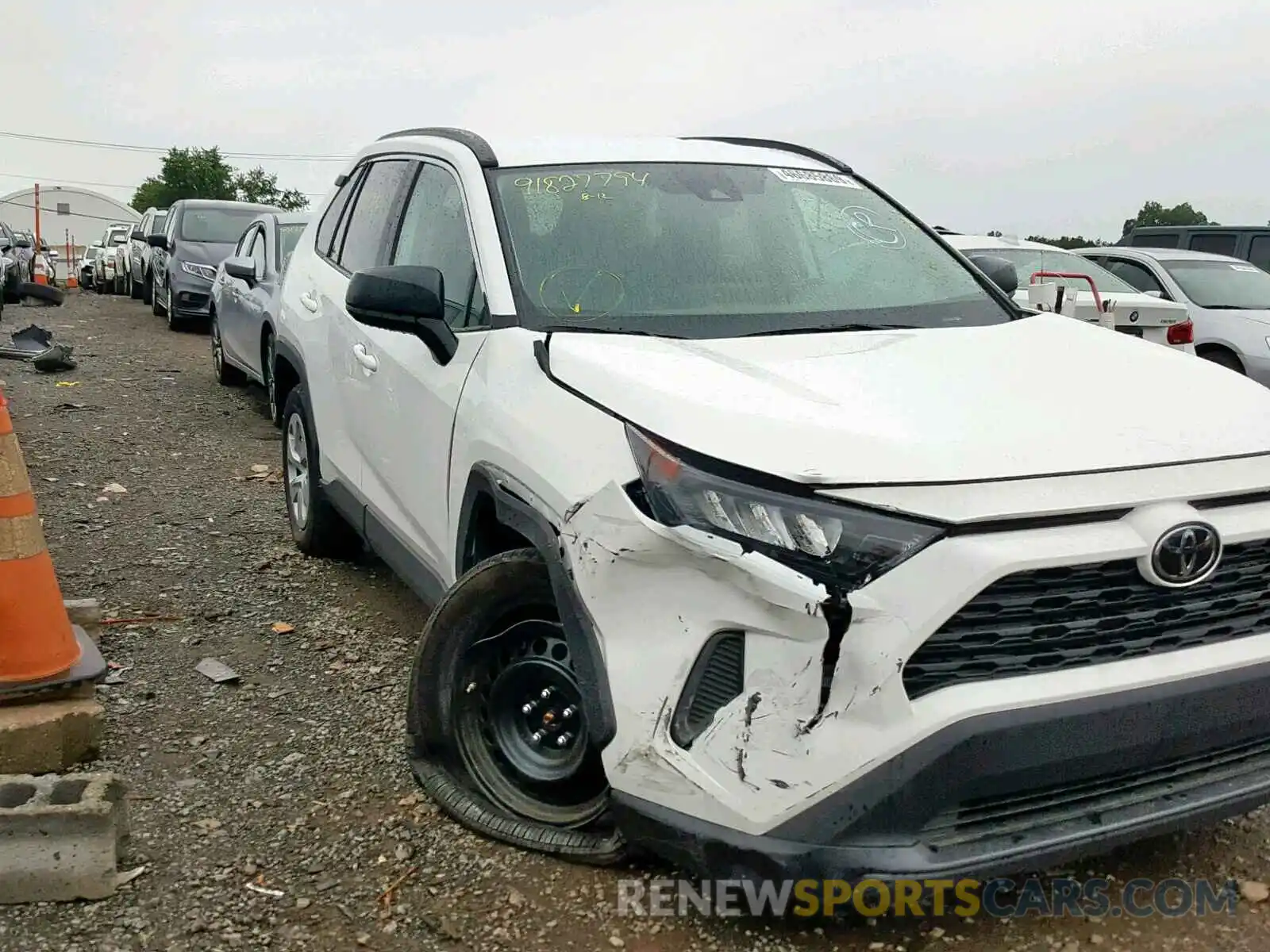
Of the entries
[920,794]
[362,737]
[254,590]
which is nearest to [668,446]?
[920,794]

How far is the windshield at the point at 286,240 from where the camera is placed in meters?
9.26

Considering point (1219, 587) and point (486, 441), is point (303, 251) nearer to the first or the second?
point (486, 441)

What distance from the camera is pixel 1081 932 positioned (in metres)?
2.72

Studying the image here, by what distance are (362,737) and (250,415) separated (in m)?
6.29

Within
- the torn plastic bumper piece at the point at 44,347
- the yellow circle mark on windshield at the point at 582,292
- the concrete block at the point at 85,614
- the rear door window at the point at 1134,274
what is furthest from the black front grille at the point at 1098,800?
the torn plastic bumper piece at the point at 44,347

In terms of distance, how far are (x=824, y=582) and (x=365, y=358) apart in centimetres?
232

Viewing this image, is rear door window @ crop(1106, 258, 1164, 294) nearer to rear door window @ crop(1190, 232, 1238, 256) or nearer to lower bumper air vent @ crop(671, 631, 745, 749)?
rear door window @ crop(1190, 232, 1238, 256)

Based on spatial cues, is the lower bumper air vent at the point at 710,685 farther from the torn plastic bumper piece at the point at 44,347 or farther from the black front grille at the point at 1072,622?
the torn plastic bumper piece at the point at 44,347

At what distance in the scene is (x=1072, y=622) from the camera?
90.4 inches

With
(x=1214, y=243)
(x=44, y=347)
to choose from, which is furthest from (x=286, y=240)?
(x=1214, y=243)

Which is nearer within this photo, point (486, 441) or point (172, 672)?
point (486, 441)

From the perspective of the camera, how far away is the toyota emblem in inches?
91.4

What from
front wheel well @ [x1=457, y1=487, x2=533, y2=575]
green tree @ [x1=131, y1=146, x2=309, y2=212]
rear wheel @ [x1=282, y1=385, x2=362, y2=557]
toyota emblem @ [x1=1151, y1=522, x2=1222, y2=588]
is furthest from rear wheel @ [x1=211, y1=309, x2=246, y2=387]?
green tree @ [x1=131, y1=146, x2=309, y2=212]

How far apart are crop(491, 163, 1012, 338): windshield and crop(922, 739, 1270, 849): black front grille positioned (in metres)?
1.35
